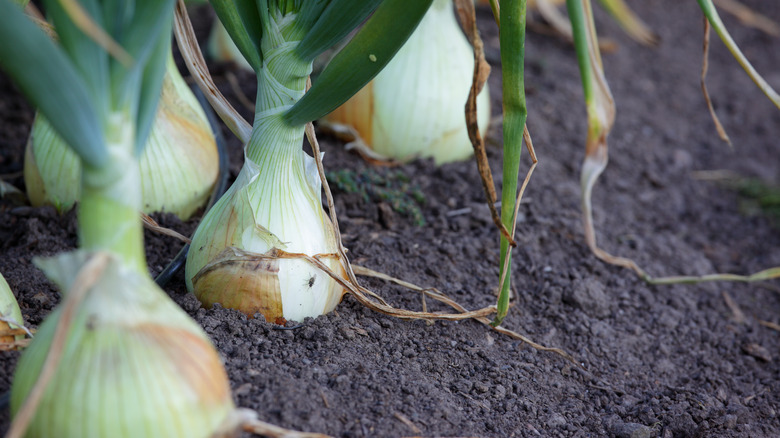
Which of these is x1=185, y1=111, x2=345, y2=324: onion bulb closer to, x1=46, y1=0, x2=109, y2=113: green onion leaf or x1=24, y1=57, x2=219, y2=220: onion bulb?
x1=24, y1=57, x2=219, y2=220: onion bulb

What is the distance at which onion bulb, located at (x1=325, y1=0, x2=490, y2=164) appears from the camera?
4.71 ft

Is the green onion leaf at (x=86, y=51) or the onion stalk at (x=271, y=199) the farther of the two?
the onion stalk at (x=271, y=199)

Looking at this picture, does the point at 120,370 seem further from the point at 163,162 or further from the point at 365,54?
the point at 163,162

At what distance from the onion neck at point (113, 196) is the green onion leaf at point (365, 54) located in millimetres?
263

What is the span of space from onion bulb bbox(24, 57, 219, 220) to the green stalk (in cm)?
54

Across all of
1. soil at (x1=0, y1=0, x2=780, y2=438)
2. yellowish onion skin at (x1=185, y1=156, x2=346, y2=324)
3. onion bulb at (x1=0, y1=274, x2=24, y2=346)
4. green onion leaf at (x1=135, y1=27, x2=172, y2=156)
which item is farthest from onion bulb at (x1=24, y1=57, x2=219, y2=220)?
green onion leaf at (x1=135, y1=27, x2=172, y2=156)

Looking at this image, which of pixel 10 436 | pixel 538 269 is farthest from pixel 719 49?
pixel 10 436

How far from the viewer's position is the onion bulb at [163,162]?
1.08m

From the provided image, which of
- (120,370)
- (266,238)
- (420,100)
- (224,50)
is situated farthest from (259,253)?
(224,50)

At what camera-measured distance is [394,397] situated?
0.84 m

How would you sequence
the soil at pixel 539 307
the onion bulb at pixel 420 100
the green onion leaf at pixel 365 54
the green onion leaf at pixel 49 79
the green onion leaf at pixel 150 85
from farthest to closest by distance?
the onion bulb at pixel 420 100 < the soil at pixel 539 307 < the green onion leaf at pixel 365 54 < the green onion leaf at pixel 150 85 < the green onion leaf at pixel 49 79

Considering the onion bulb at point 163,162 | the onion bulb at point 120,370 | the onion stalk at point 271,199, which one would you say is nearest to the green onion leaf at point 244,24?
the onion stalk at point 271,199

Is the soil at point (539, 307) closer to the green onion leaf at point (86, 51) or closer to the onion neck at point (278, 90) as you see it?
the onion neck at point (278, 90)

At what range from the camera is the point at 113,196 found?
1.94 feet
